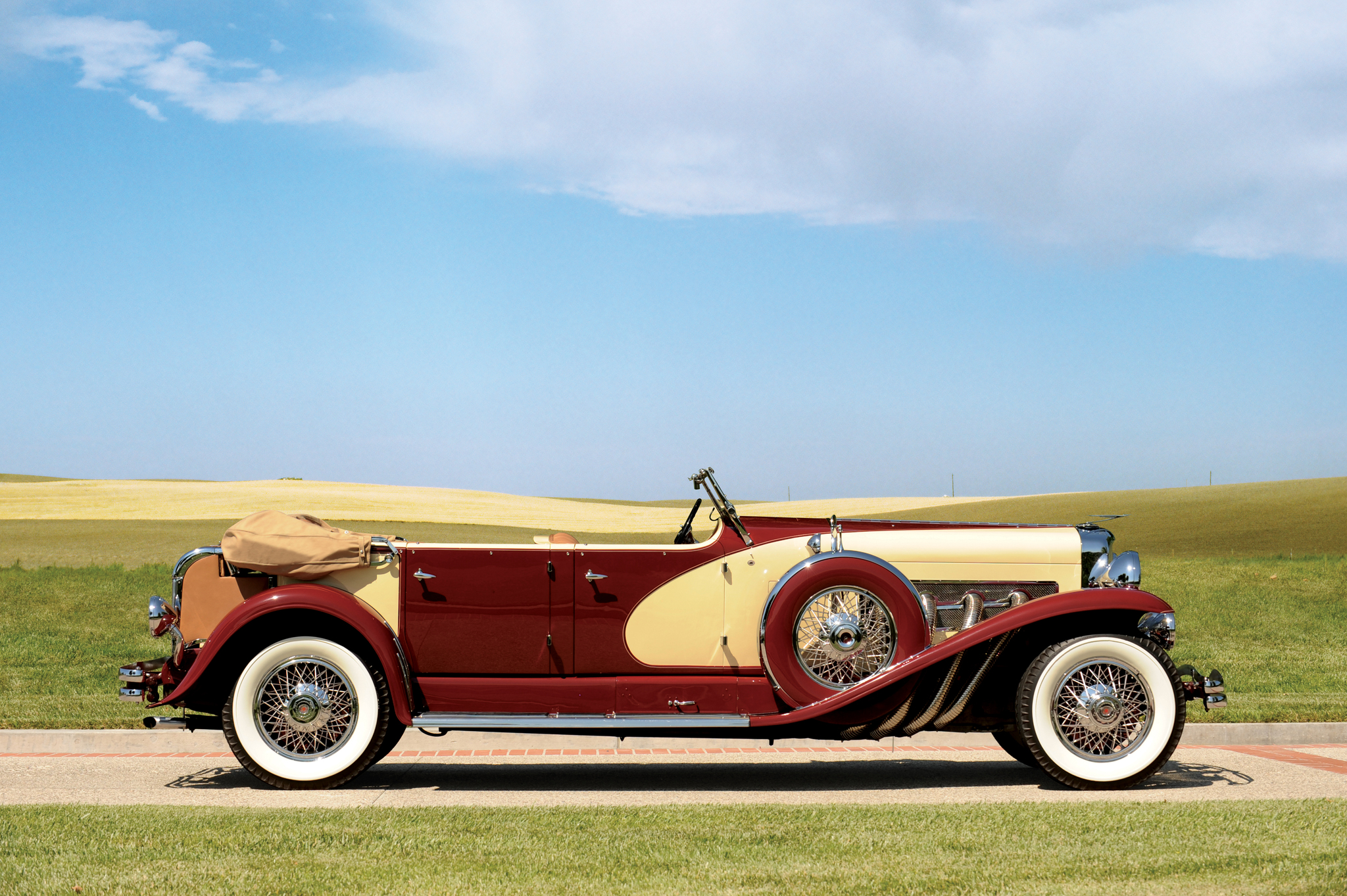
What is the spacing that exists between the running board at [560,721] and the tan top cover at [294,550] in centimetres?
102

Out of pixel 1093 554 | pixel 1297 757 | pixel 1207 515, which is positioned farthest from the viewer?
pixel 1207 515

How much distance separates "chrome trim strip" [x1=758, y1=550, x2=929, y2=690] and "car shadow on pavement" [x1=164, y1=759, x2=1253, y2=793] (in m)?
0.86

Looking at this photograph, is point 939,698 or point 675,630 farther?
point 675,630

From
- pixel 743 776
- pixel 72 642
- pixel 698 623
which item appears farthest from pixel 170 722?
pixel 72 642

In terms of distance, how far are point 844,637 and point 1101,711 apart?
154cm

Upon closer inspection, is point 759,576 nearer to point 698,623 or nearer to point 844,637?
point 698,623

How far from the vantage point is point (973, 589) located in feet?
23.1

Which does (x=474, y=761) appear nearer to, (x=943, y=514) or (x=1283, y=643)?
(x=1283, y=643)

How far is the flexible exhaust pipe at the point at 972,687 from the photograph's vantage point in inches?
261

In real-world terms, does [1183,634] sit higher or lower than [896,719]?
lower

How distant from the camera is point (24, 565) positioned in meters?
22.0

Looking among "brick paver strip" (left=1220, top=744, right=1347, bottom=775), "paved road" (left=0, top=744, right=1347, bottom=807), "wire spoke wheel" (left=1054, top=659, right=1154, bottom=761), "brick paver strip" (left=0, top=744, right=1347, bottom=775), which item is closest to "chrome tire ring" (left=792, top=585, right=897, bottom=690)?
"paved road" (left=0, top=744, right=1347, bottom=807)

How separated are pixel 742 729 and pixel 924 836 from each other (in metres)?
1.62

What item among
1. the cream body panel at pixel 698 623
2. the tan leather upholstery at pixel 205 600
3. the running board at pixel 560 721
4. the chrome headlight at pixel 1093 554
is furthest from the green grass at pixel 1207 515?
the tan leather upholstery at pixel 205 600
